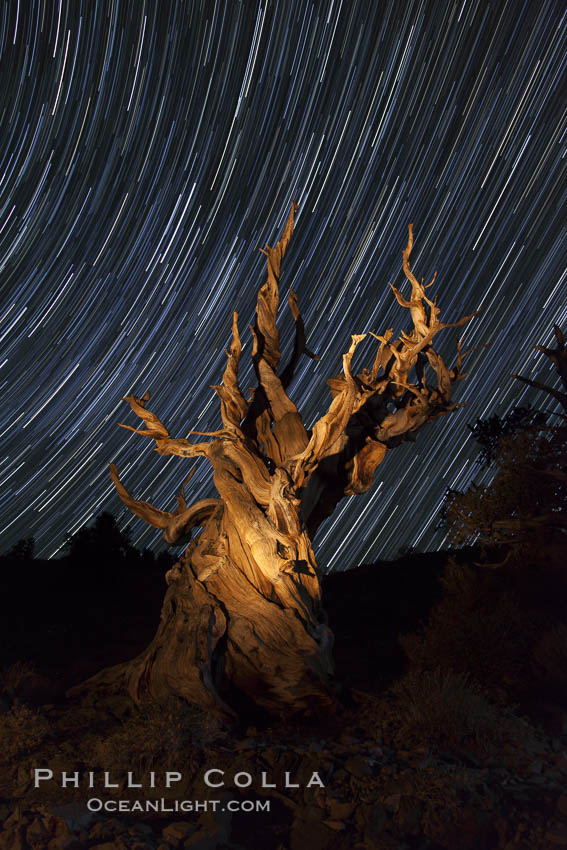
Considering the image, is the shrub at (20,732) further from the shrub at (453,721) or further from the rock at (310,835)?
the shrub at (453,721)

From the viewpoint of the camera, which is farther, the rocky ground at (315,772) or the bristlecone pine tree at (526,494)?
the bristlecone pine tree at (526,494)

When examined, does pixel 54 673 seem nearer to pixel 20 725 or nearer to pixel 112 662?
pixel 112 662

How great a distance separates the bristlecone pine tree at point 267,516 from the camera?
8.05 m

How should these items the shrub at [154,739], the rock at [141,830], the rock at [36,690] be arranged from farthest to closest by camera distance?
1. the rock at [36,690]
2. the shrub at [154,739]
3. the rock at [141,830]

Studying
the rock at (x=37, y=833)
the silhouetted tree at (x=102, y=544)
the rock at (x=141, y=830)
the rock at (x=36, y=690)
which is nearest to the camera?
the rock at (x=37, y=833)

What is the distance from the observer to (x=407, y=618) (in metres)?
14.5

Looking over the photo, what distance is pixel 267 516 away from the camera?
8609 millimetres

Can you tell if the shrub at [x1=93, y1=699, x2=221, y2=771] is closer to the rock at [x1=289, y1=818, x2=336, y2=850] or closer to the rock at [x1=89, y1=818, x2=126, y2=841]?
the rock at [x1=89, y1=818, x2=126, y2=841]

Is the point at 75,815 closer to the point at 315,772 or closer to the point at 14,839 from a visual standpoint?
the point at 14,839

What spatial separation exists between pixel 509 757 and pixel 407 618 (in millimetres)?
7845

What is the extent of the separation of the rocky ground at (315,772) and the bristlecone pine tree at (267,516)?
57 centimetres

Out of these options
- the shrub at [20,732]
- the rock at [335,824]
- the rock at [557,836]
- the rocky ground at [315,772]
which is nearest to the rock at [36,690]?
the rocky ground at [315,772]

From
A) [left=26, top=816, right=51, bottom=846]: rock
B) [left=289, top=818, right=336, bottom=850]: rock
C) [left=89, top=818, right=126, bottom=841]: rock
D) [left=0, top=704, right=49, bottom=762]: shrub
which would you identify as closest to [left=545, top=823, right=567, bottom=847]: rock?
[left=289, top=818, right=336, bottom=850]: rock

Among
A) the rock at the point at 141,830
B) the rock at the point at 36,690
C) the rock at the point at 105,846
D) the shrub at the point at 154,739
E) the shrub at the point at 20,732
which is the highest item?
the rock at the point at 105,846
